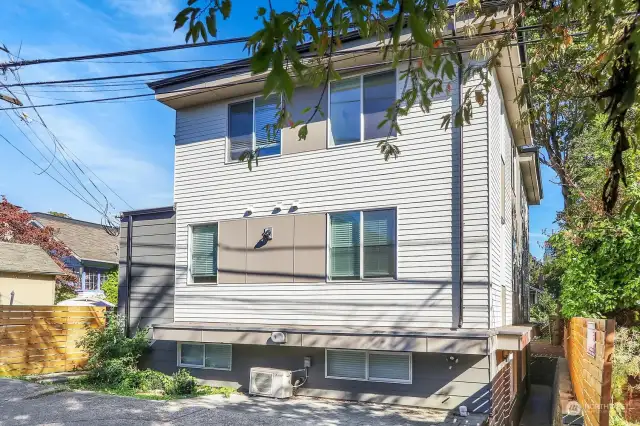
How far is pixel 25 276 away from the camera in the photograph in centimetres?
1856

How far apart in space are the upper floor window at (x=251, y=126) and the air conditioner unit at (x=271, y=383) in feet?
13.5

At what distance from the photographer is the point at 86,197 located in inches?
801

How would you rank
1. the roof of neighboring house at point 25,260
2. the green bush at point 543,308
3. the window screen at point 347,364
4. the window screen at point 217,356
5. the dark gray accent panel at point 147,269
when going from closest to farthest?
the window screen at point 347,364
the window screen at point 217,356
the dark gray accent panel at point 147,269
the roof of neighboring house at point 25,260
the green bush at point 543,308

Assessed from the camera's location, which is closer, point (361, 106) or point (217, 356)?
point (361, 106)

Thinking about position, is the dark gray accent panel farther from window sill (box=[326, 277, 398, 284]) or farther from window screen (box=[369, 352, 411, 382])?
window screen (box=[369, 352, 411, 382])

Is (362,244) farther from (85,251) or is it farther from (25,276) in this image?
(85,251)

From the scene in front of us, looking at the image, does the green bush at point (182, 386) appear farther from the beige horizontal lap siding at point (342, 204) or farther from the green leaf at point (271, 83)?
the green leaf at point (271, 83)

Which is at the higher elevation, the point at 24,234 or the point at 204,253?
the point at 24,234

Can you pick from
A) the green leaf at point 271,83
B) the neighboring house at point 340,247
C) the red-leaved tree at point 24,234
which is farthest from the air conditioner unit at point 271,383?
the red-leaved tree at point 24,234

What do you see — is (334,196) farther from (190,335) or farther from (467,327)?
(190,335)

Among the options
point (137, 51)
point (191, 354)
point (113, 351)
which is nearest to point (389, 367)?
point (191, 354)

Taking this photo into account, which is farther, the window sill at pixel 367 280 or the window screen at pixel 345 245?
the window screen at pixel 345 245

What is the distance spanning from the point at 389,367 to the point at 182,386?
12.7 ft

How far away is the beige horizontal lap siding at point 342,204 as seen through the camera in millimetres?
9023
